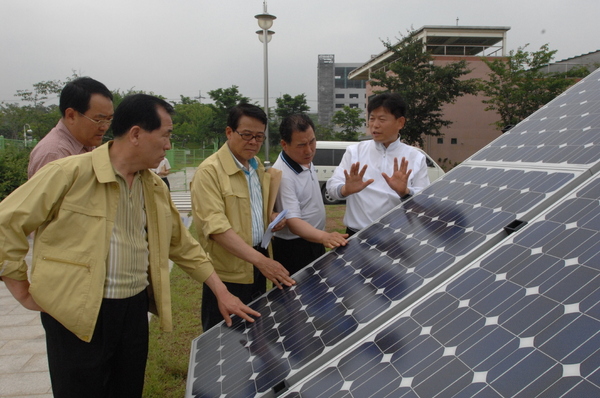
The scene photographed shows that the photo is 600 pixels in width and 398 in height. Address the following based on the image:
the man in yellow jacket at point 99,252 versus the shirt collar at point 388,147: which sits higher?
the shirt collar at point 388,147

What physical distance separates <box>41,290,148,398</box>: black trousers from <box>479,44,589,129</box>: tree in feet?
79.2

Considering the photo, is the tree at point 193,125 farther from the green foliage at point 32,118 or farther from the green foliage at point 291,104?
the green foliage at point 32,118

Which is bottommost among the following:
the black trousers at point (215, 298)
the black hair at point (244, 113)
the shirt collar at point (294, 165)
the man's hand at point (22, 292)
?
the black trousers at point (215, 298)

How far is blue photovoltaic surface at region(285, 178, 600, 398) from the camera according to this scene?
1225mm

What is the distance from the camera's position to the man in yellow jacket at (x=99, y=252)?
6.86 feet

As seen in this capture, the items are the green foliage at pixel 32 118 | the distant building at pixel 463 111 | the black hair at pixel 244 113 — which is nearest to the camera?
the black hair at pixel 244 113

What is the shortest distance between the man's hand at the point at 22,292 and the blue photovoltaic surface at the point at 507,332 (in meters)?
1.39

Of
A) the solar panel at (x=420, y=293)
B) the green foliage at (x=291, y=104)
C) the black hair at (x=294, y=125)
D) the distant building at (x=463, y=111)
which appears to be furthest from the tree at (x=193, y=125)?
the solar panel at (x=420, y=293)

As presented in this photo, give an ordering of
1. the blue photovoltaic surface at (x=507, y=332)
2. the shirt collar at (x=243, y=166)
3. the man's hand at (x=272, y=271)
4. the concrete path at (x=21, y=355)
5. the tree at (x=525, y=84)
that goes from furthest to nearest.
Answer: the tree at (x=525, y=84) → the concrete path at (x=21, y=355) → the shirt collar at (x=243, y=166) → the man's hand at (x=272, y=271) → the blue photovoltaic surface at (x=507, y=332)

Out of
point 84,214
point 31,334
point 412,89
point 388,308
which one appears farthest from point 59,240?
point 412,89

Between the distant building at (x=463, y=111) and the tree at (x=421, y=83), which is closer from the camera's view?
the tree at (x=421, y=83)

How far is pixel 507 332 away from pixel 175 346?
405 centimetres

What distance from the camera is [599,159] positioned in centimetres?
203

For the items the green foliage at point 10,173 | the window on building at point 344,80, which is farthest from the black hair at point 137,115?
the window on building at point 344,80
